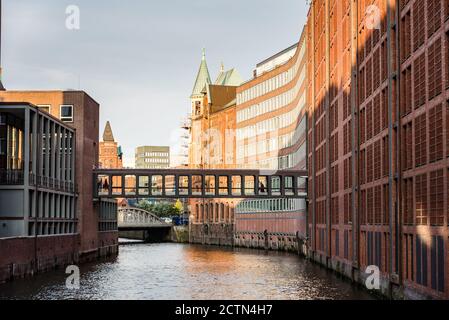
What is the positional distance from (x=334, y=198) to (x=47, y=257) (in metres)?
25.1

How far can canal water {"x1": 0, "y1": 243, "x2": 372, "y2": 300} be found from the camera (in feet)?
165

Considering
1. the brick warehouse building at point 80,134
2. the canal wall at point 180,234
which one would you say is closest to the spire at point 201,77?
the canal wall at point 180,234

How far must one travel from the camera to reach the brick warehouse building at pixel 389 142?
35.3m

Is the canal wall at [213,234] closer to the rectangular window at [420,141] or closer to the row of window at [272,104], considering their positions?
the row of window at [272,104]

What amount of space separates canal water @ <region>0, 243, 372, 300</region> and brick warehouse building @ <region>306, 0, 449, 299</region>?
114 inches

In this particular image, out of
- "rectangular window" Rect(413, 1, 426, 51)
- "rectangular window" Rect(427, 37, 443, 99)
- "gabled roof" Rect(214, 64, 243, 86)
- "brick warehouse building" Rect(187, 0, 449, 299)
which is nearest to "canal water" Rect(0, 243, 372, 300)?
"brick warehouse building" Rect(187, 0, 449, 299)

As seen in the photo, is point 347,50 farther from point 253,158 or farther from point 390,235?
point 253,158

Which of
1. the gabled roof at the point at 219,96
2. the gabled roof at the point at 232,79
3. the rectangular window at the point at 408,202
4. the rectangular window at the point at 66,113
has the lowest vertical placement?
the rectangular window at the point at 408,202

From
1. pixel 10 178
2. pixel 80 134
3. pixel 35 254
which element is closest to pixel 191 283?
pixel 35 254

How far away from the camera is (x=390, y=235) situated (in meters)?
43.7

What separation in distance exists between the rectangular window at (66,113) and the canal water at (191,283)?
15.5 m

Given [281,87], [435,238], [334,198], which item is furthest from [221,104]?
[435,238]

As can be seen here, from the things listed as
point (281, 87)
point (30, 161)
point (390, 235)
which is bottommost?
point (390, 235)
